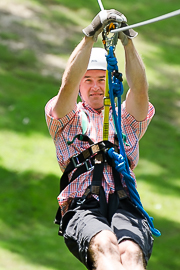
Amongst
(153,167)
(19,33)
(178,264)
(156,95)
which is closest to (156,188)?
(153,167)

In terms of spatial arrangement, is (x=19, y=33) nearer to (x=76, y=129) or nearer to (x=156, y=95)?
(x=156, y=95)

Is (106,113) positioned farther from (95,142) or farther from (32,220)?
(32,220)

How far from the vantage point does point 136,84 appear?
345 cm

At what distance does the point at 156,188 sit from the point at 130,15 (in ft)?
17.2

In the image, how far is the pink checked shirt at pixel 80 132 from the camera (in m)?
3.49

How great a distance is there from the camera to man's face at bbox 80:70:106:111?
3.76 metres

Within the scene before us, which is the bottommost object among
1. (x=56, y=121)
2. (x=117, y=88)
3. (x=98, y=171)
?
(x=98, y=171)

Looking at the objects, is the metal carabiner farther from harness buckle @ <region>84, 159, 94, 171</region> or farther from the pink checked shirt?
harness buckle @ <region>84, 159, 94, 171</region>

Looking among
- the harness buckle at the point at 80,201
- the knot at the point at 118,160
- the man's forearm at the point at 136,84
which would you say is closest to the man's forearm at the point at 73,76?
the man's forearm at the point at 136,84

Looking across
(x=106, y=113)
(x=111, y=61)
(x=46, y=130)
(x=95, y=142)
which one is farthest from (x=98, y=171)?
(x=46, y=130)

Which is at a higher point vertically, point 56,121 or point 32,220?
point 56,121

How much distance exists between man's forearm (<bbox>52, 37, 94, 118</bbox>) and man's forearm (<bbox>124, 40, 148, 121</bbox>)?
0.85ft

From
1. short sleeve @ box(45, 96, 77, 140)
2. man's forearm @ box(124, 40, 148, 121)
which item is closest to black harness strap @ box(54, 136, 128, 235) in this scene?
short sleeve @ box(45, 96, 77, 140)

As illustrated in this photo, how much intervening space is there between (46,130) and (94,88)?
4012 mm
